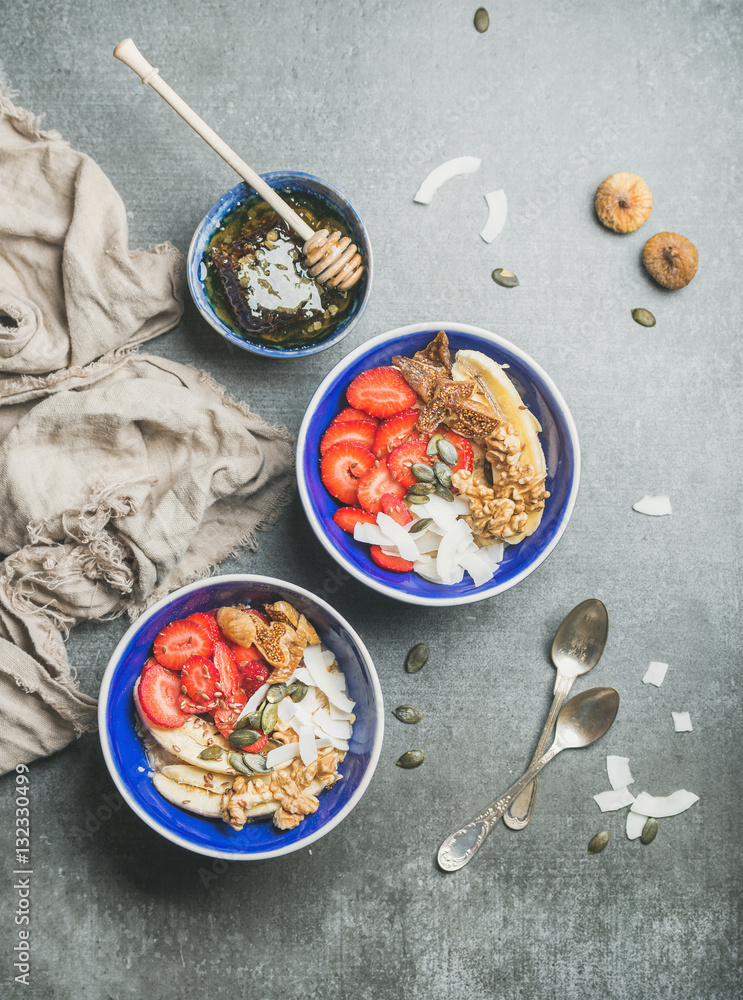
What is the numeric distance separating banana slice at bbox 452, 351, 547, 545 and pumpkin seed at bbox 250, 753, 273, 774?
695 mm

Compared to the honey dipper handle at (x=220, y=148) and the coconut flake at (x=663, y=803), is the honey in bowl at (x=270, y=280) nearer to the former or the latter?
the honey dipper handle at (x=220, y=148)

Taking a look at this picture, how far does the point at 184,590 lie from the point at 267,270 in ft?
2.42

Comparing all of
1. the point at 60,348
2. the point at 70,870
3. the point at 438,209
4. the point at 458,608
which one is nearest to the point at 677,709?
the point at 458,608

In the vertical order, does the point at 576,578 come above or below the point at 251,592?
above

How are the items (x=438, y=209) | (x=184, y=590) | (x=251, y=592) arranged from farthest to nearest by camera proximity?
(x=438, y=209) → (x=251, y=592) → (x=184, y=590)

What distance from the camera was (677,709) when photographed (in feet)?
5.50

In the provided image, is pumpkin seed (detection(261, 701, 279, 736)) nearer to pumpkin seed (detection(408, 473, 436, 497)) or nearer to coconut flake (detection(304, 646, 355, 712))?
coconut flake (detection(304, 646, 355, 712))

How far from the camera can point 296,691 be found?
4.64 ft

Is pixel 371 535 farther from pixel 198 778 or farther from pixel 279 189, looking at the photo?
pixel 279 189

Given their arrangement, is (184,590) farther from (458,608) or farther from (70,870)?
(70,870)

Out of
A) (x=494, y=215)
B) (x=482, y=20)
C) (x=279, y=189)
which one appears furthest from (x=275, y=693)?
(x=482, y=20)

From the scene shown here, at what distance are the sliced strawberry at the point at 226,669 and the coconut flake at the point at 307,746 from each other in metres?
0.17

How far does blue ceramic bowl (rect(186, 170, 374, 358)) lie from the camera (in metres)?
1.45

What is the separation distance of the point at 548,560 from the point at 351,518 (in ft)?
1.80
